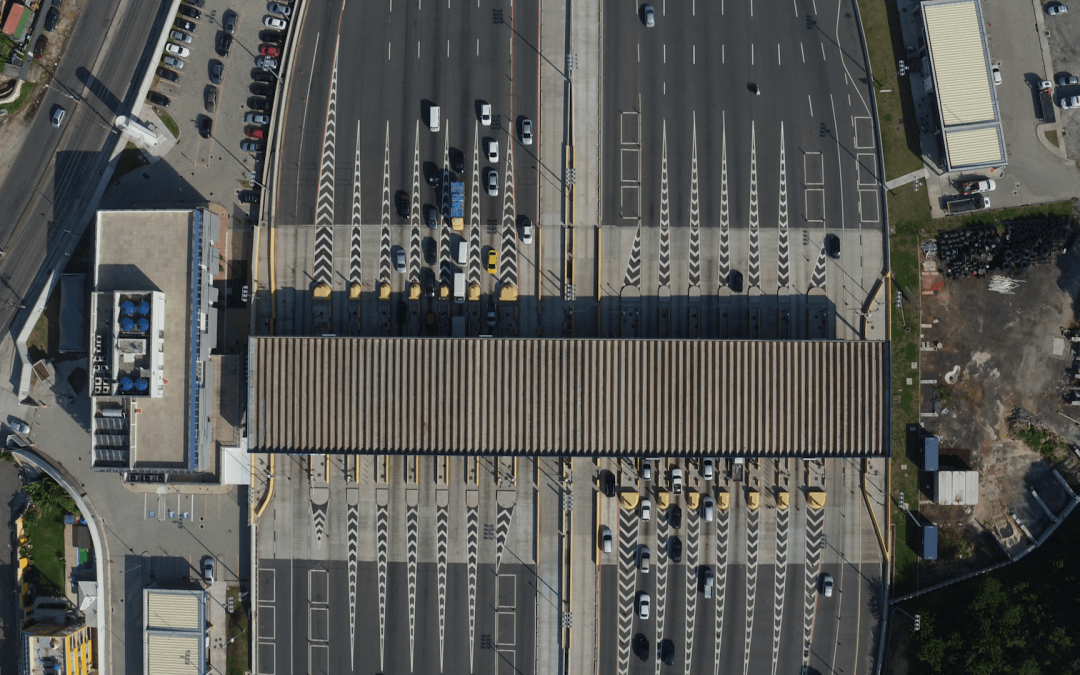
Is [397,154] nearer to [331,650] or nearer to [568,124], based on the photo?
[568,124]

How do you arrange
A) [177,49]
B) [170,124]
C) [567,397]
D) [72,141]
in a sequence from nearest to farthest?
[567,397] < [177,49] < [170,124] < [72,141]

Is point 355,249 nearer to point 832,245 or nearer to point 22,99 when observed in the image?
point 22,99

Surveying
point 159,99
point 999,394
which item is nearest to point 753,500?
point 999,394

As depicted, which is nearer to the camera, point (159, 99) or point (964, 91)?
point (964, 91)

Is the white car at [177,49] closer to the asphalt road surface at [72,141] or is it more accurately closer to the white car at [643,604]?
the asphalt road surface at [72,141]

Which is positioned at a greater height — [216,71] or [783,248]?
[216,71]

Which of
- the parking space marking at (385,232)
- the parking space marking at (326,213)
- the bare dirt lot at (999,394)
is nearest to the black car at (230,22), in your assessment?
the parking space marking at (326,213)

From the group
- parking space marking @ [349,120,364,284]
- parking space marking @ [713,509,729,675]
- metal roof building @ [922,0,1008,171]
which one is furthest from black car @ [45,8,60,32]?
metal roof building @ [922,0,1008,171]
